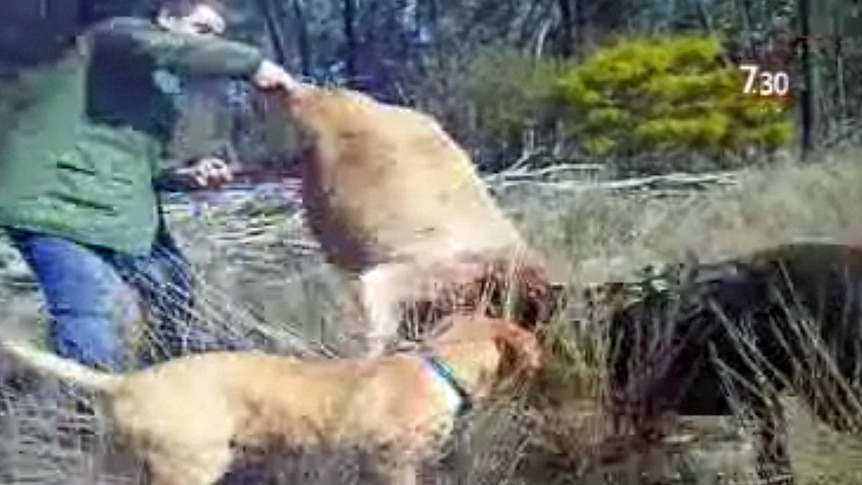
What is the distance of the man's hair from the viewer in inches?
165

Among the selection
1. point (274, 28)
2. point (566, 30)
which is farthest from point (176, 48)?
point (566, 30)

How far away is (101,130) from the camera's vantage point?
13.8 feet

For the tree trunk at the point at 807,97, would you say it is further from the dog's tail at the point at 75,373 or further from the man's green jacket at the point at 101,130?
the dog's tail at the point at 75,373

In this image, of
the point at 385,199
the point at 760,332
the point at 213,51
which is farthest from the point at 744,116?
the point at 213,51

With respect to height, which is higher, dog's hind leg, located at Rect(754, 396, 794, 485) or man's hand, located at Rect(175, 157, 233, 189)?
man's hand, located at Rect(175, 157, 233, 189)

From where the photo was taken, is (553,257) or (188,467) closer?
(188,467)

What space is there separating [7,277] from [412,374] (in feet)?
2.55

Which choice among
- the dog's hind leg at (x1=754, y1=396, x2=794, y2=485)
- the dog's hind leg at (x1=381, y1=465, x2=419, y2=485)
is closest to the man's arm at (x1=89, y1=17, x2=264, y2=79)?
the dog's hind leg at (x1=381, y1=465, x2=419, y2=485)

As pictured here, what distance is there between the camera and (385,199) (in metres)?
4.28

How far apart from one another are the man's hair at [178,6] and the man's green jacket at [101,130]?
0.03 m

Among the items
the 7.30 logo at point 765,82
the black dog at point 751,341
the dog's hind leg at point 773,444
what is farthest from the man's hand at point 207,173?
the dog's hind leg at point 773,444

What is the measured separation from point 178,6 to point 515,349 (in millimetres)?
874

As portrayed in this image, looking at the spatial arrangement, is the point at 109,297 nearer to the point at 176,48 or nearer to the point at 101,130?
the point at 101,130

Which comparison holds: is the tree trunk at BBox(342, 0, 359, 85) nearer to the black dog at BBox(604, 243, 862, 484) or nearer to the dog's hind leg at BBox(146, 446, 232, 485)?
the black dog at BBox(604, 243, 862, 484)
